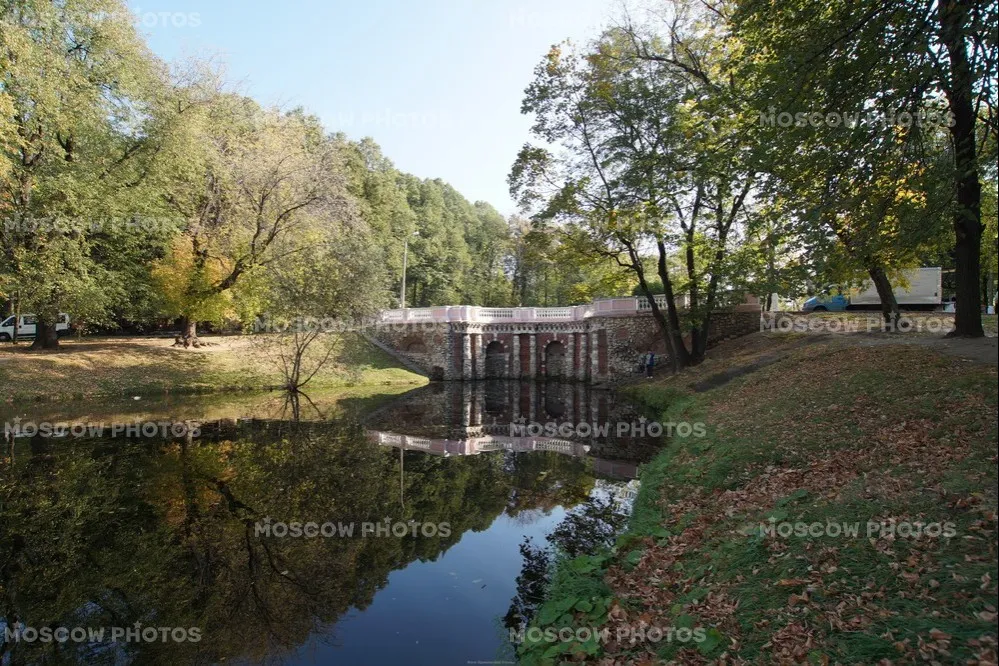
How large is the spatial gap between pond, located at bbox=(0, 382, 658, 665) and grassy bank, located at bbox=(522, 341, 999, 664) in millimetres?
1541

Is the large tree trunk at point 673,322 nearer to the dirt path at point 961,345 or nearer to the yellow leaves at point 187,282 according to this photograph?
the dirt path at point 961,345

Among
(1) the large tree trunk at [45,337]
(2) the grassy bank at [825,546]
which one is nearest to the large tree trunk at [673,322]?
(2) the grassy bank at [825,546]

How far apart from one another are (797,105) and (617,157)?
11.4 m

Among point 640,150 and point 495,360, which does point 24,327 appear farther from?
point 640,150

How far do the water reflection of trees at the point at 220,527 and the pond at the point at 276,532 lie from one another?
33 millimetres

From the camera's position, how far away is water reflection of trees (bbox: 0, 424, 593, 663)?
21.8 feet

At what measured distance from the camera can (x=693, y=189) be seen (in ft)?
69.7

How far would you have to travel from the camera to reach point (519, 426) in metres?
20.3

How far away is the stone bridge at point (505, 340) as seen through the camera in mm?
33500

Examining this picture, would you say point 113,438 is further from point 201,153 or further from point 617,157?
point 617,157

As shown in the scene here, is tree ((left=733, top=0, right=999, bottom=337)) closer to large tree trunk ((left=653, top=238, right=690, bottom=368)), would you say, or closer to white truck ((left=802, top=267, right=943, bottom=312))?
large tree trunk ((left=653, top=238, right=690, bottom=368))

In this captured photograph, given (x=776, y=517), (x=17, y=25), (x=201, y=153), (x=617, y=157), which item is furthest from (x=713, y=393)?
(x=17, y=25)

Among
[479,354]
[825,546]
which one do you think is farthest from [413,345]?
[825,546]

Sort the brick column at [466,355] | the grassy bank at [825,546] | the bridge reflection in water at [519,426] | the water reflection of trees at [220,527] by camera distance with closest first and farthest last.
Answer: the grassy bank at [825,546] < the water reflection of trees at [220,527] < the bridge reflection in water at [519,426] < the brick column at [466,355]
